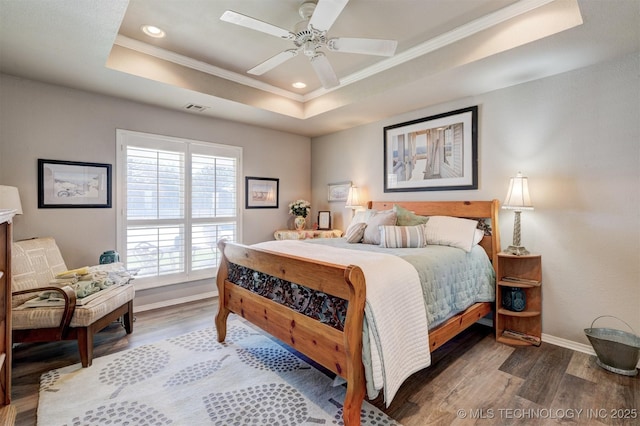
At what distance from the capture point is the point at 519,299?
290 cm

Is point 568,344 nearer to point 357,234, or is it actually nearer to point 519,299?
point 519,299

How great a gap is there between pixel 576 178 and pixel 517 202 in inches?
20.6

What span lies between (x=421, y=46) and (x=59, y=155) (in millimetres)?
3856

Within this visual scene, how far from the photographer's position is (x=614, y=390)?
2104mm

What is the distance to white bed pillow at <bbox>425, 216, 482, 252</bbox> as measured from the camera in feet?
9.60

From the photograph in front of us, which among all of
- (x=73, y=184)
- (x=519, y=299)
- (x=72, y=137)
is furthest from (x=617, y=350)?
(x=72, y=137)

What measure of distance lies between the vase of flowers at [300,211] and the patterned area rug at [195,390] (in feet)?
8.07

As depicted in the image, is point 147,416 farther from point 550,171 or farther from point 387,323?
point 550,171

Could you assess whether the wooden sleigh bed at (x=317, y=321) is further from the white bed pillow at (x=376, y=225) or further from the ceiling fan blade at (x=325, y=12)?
the ceiling fan blade at (x=325, y=12)

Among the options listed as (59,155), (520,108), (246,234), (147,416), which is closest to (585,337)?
(520,108)

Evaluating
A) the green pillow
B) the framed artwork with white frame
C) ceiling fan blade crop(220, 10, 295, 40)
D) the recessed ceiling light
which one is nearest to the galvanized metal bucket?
the green pillow

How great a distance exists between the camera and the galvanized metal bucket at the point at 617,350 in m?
2.24

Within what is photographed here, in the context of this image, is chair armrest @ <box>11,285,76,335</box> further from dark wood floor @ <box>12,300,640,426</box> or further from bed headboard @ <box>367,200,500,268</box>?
bed headboard @ <box>367,200,500,268</box>

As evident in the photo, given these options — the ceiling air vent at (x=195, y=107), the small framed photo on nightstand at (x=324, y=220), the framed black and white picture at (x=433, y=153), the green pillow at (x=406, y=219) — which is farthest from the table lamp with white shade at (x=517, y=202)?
the ceiling air vent at (x=195, y=107)
